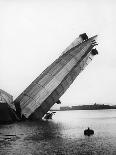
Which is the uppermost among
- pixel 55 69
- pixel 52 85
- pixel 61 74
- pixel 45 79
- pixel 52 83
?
pixel 55 69

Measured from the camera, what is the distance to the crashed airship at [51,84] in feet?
202

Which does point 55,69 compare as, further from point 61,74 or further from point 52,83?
point 52,83

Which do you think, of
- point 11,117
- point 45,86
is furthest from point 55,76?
point 11,117

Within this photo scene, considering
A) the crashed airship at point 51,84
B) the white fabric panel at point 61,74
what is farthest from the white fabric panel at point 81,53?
the white fabric panel at point 61,74

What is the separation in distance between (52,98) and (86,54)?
14912 millimetres

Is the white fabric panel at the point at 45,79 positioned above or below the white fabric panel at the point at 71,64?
below

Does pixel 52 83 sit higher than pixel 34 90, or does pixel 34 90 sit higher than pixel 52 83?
pixel 52 83

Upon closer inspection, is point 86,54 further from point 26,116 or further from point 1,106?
point 1,106

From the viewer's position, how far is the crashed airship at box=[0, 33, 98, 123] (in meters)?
61.6

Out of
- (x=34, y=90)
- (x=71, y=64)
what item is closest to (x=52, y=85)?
(x=34, y=90)

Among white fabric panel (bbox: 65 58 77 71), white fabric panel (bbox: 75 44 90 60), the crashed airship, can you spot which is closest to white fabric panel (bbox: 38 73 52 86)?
the crashed airship

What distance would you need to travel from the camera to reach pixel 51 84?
62719mm

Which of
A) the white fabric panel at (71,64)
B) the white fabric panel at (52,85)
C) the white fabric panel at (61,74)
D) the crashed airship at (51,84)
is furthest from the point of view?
the white fabric panel at (71,64)

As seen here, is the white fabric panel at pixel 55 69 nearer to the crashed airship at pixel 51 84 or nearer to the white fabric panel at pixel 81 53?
the crashed airship at pixel 51 84
